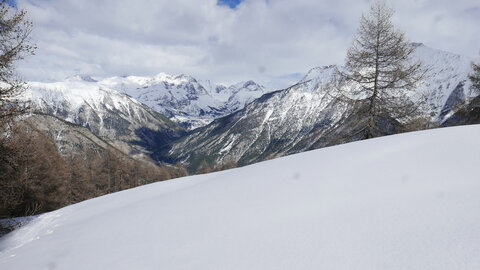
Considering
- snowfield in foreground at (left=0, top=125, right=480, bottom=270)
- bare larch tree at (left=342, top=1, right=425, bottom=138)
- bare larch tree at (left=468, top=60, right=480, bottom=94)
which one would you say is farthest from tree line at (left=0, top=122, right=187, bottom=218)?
bare larch tree at (left=468, top=60, right=480, bottom=94)

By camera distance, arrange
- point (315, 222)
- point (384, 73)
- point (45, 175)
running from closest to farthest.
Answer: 1. point (315, 222)
2. point (384, 73)
3. point (45, 175)

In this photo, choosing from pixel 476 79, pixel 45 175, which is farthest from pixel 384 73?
pixel 45 175

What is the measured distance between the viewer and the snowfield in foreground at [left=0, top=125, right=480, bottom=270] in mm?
3072

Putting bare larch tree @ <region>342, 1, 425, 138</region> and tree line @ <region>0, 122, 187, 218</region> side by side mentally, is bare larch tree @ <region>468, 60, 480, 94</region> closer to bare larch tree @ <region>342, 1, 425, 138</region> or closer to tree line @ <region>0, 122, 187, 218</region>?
bare larch tree @ <region>342, 1, 425, 138</region>

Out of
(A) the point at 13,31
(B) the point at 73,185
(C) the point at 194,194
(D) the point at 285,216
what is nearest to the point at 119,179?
(B) the point at 73,185

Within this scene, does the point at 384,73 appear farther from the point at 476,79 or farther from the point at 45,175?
the point at 45,175

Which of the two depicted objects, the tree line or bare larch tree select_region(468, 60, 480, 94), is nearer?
the tree line

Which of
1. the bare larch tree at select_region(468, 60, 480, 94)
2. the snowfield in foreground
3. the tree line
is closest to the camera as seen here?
the snowfield in foreground

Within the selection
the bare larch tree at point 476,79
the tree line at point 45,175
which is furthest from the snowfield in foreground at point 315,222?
the bare larch tree at point 476,79

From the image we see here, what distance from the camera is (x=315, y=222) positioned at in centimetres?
409

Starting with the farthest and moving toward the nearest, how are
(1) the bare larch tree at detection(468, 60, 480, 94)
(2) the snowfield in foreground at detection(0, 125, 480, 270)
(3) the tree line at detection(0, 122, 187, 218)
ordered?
(1) the bare larch tree at detection(468, 60, 480, 94), (3) the tree line at detection(0, 122, 187, 218), (2) the snowfield in foreground at detection(0, 125, 480, 270)

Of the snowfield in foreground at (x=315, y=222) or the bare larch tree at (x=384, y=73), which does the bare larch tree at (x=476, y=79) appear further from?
the snowfield in foreground at (x=315, y=222)

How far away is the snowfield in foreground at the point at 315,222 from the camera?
3.07 m

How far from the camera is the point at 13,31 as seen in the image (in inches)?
364
